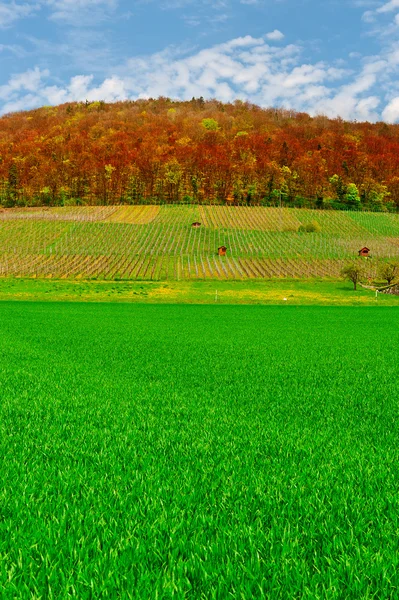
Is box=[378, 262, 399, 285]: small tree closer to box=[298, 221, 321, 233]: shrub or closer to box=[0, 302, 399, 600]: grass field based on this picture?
box=[298, 221, 321, 233]: shrub

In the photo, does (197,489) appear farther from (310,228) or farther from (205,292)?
(310,228)

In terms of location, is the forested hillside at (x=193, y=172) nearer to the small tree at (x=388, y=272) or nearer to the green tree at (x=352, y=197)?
the green tree at (x=352, y=197)

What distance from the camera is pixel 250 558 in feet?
8.26

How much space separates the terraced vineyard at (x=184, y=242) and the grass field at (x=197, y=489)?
63.0m

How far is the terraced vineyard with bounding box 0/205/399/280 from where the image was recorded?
2980 inches

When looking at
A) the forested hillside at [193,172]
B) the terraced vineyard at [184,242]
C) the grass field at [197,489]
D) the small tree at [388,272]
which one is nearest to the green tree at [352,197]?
the forested hillside at [193,172]

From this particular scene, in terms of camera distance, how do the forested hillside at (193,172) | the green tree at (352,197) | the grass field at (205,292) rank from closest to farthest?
1. the grass field at (205,292)
2. the green tree at (352,197)
3. the forested hillside at (193,172)

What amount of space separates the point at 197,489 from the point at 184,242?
304ft

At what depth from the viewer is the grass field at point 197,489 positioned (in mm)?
2352

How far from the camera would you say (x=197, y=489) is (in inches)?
137

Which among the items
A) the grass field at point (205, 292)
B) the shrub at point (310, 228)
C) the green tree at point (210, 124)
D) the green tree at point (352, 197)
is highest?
the green tree at point (210, 124)

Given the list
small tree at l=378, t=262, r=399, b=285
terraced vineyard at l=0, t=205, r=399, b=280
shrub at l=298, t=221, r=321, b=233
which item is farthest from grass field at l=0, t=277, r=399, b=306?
shrub at l=298, t=221, r=321, b=233

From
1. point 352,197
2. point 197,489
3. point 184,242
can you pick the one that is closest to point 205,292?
point 184,242

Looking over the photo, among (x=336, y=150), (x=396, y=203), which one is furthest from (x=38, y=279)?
(x=336, y=150)
